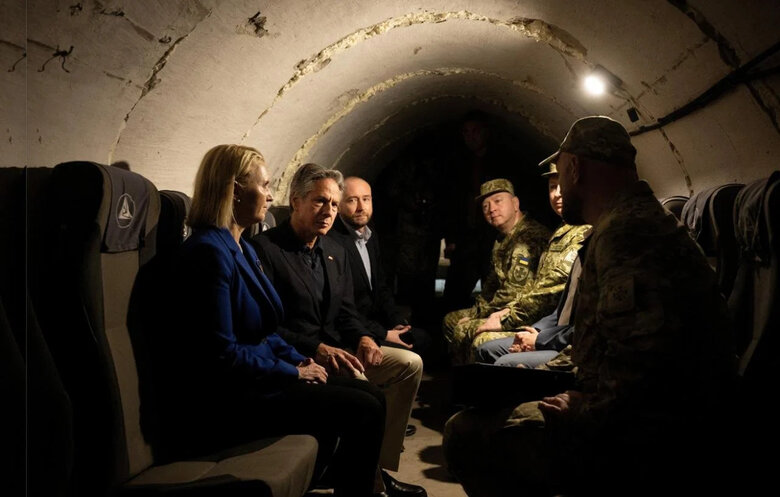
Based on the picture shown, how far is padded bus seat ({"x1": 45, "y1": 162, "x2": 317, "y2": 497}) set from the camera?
1693 millimetres

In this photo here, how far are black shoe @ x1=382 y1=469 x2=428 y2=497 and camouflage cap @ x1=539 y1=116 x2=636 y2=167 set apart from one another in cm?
198

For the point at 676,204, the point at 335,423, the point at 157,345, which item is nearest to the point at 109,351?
the point at 157,345

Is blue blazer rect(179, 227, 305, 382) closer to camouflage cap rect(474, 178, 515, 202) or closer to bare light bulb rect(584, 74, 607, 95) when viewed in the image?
bare light bulb rect(584, 74, 607, 95)

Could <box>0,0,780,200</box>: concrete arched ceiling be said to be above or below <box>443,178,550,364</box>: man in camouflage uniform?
above

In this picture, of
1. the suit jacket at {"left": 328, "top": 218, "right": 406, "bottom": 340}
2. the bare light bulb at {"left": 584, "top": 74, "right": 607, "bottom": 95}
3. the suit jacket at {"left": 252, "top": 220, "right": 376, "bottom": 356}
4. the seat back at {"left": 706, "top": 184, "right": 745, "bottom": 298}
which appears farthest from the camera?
the suit jacket at {"left": 328, "top": 218, "right": 406, "bottom": 340}

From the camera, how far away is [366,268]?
13.8ft

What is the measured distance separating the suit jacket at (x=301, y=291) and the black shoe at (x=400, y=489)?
0.77 metres

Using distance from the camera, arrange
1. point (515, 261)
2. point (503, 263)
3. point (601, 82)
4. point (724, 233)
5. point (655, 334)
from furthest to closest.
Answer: point (503, 263) → point (515, 261) → point (601, 82) → point (724, 233) → point (655, 334)

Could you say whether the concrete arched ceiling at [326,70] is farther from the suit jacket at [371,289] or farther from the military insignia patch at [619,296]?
the military insignia patch at [619,296]

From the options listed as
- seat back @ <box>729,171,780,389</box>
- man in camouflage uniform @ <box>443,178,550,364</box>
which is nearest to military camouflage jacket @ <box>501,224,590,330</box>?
man in camouflage uniform @ <box>443,178,550,364</box>

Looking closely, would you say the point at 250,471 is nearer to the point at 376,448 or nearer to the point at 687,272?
the point at 376,448

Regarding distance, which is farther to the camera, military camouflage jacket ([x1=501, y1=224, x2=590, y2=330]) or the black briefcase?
military camouflage jacket ([x1=501, y1=224, x2=590, y2=330])

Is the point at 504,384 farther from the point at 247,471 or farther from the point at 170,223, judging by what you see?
the point at 170,223

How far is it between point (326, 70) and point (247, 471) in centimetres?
278
